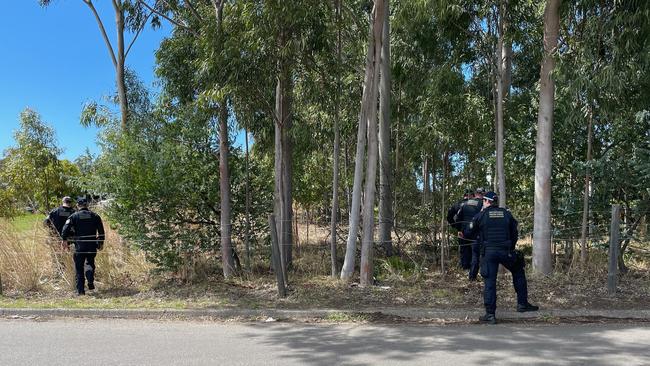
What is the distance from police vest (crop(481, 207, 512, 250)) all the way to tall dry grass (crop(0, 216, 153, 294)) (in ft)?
20.7

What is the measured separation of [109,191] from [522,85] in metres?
12.4

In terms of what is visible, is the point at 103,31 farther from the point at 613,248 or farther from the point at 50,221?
the point at 613,248

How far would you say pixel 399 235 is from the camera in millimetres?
11289

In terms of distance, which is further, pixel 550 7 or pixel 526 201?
pixel 526 201

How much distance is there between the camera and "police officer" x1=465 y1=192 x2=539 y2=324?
6453 millimetres

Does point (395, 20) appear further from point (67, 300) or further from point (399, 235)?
point (67, 300)

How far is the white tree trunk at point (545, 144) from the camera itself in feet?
28.6

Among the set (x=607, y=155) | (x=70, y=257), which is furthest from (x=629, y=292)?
(x=70, y=257)

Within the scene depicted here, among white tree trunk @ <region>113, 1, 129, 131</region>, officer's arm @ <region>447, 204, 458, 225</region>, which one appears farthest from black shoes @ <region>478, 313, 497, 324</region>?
white tree trunk @ <region>113, 1, 129, 131</region>

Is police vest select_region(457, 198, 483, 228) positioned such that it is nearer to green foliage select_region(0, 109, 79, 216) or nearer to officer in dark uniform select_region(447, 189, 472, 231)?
officer in dark uniform select_region(447, 189, 472, 231)

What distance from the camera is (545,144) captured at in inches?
348

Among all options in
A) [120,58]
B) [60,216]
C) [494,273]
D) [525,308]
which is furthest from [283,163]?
[120,58]

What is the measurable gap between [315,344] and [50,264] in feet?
21.4

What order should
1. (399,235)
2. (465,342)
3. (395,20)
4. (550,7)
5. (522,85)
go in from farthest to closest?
(522,85) → (399,235) → (395,20) → (550,7) → (465,342)
